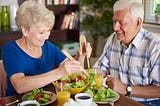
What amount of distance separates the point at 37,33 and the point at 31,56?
17cm

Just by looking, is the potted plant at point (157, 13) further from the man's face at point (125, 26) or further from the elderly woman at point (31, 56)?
the elderly woman at point (31, 56)

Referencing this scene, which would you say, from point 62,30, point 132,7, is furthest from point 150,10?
point 132,7

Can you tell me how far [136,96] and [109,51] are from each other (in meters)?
0.43

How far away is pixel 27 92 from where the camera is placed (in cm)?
161

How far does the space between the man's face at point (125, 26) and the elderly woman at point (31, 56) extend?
1.56 ft

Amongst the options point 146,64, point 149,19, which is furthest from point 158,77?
point 149,19

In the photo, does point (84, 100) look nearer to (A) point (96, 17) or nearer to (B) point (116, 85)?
(B) point (116, 85)

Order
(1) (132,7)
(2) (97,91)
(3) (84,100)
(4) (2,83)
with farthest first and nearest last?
(4) (2,83), (1) (132,7), (2) (97,91), (3) (84,100)

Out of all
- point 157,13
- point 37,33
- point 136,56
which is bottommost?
point 136,56

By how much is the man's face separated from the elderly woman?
475mm

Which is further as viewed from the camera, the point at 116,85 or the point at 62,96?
the point at 116,85

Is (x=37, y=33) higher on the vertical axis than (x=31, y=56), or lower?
higher

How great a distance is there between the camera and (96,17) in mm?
4176

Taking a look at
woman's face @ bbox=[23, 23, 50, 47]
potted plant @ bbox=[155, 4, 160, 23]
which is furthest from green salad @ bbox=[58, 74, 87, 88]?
potted plant @ bbox=[155, 4, 160, 23]
